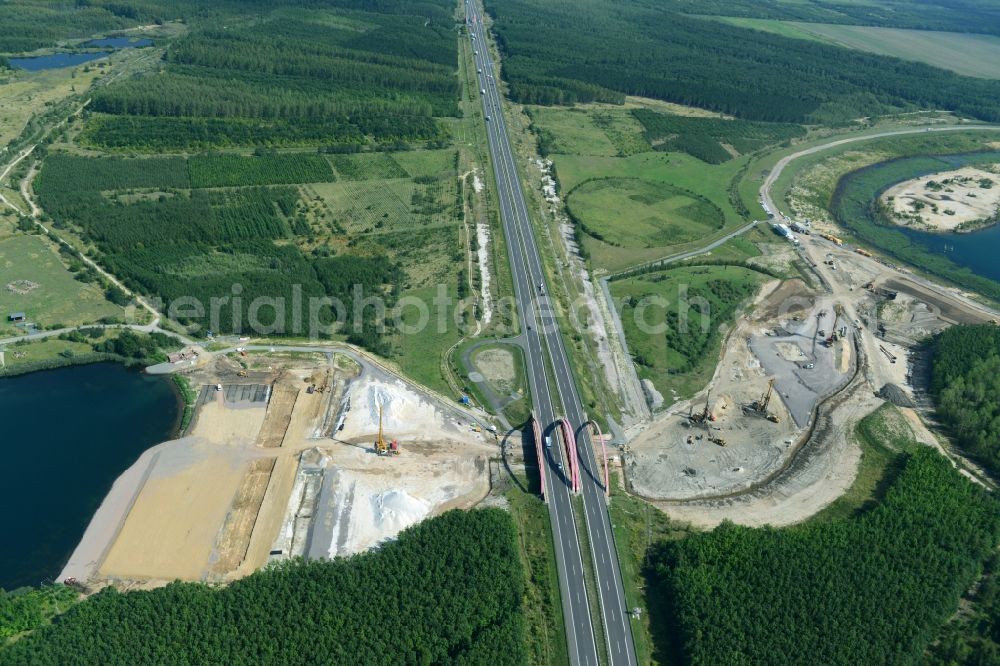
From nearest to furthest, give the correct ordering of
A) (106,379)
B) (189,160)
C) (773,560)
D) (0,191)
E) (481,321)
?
(773,560) → (106,379) → (481,321) → (0,191) → (189,160)

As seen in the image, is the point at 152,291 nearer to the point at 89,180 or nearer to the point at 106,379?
the point at 106,379

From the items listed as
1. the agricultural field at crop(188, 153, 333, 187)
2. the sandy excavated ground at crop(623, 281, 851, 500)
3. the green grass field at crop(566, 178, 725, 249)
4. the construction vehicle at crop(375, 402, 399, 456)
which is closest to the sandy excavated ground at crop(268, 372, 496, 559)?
the construction vehicle at crop(375, 402, 399, 456)

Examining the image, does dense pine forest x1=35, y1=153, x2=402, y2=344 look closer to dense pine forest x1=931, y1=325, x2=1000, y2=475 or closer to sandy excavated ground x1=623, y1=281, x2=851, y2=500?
sandy excavated ground x1=623, y1=281, x2=851, y2=500

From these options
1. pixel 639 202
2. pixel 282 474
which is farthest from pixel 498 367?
pixel 639 202

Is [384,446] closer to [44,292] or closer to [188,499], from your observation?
[188,499]

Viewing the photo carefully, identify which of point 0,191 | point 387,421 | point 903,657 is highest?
point 0,191

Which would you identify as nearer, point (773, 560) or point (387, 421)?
point (773, 560)

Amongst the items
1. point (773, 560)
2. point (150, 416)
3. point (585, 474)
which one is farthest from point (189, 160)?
point (773, 560)
